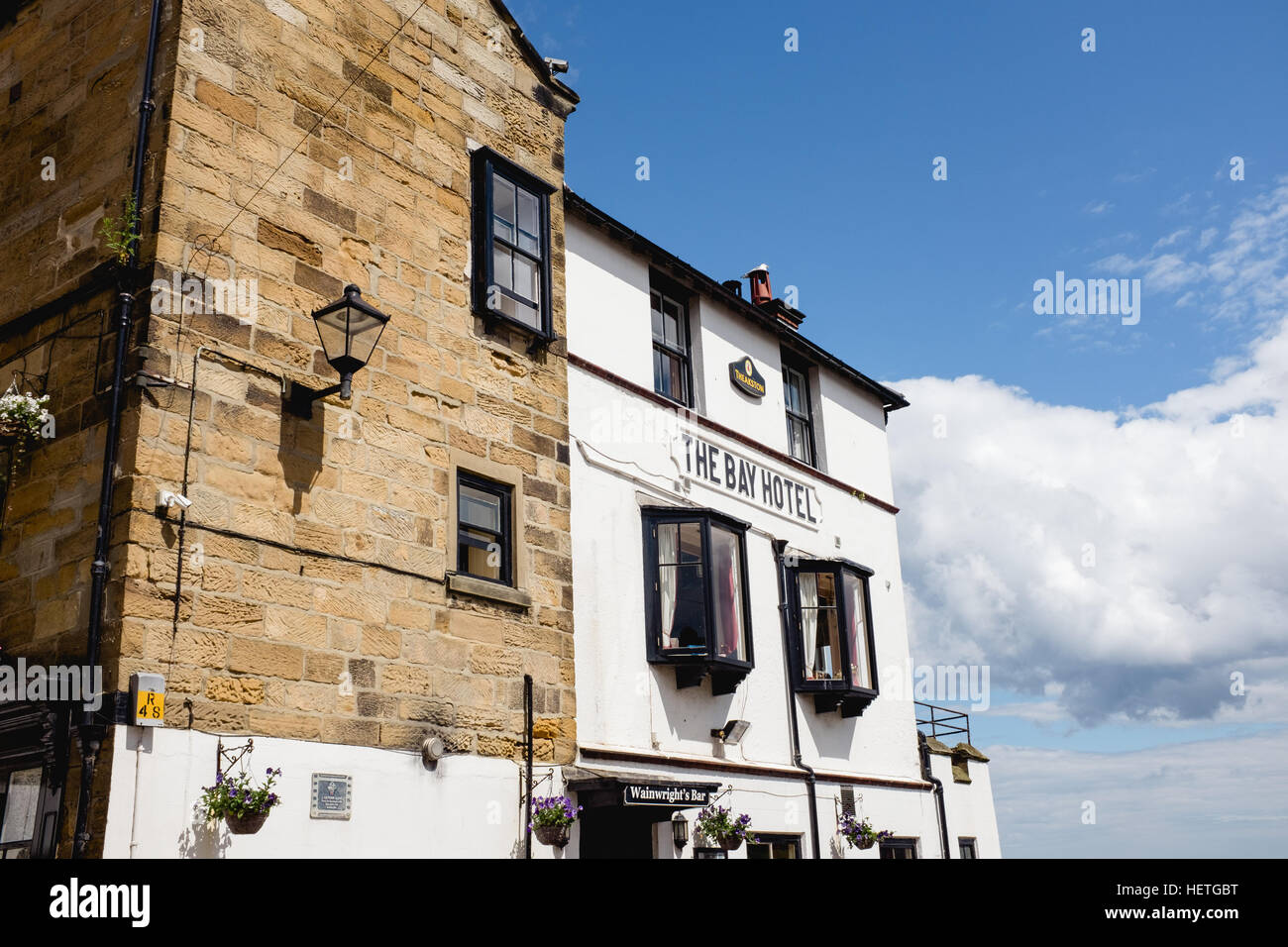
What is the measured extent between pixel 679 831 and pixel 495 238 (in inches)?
241

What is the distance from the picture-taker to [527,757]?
31.3 ft

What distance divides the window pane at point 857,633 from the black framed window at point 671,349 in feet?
11.9

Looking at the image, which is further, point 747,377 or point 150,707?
point 747,377

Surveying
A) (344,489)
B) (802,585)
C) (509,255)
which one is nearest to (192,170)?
(344,489)

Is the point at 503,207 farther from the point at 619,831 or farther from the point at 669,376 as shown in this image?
the point at 619,831

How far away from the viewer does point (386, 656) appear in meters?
8.64

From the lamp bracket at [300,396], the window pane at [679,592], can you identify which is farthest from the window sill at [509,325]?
the window pane at [679,592]

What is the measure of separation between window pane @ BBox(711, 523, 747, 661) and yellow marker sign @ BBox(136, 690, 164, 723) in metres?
6.51

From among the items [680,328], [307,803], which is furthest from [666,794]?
[680,328]
